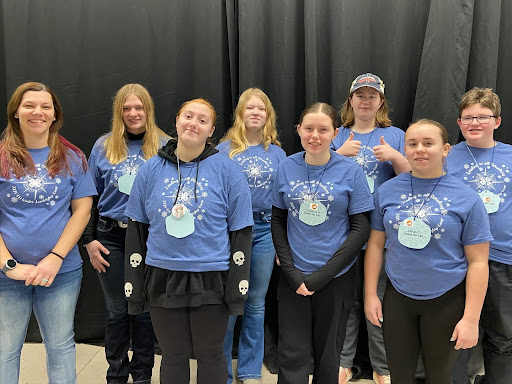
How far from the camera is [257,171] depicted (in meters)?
2.08

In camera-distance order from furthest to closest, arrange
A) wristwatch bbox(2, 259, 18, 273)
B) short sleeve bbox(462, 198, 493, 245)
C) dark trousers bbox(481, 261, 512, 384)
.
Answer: dark trousers bbox(481, 261, 512, 384), wristwatch bbox(2, 259, 18, 273), short sleeve bbox(462, 198, 493, 245)

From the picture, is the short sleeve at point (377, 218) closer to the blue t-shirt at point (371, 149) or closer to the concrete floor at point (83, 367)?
the blue t-shirt at point (371, 149)

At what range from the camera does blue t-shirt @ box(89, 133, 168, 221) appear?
2.02m

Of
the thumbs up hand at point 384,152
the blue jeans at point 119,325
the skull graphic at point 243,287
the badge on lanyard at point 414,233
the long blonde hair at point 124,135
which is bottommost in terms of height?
the blue jeans at point 119,325

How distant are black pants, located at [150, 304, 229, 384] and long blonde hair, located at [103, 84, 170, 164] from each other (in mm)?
822

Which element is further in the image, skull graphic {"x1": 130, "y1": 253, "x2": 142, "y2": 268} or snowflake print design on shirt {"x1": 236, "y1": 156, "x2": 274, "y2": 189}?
snowflake print design on shirt {"x1": 236, "y1": 156, "x2": 274, "y2": 189}

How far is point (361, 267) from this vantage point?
2230mm

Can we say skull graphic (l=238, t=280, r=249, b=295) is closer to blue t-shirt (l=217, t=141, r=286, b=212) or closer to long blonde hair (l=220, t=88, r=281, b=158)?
blue t-shirt (l=217, t=141, r=286, b=212)

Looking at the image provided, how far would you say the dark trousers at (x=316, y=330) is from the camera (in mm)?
1699

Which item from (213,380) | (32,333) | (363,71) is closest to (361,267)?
(213,380)

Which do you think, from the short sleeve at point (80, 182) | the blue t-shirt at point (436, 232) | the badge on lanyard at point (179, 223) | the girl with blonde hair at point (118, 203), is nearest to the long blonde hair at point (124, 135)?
the girl with blonde hair at point (118, 203)

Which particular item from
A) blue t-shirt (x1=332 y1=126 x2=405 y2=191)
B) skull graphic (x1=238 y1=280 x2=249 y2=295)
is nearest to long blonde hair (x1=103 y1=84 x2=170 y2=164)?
skull graphic (x1=238 y1=280 x2=249 y2=295)

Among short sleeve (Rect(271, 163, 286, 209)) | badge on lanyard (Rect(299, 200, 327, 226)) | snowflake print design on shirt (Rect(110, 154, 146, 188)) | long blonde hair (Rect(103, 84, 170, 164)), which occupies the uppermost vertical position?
long blonde hair (Rect(103, 84, 170, 164))

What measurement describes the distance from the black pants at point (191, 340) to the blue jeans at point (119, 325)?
531 millimetres
